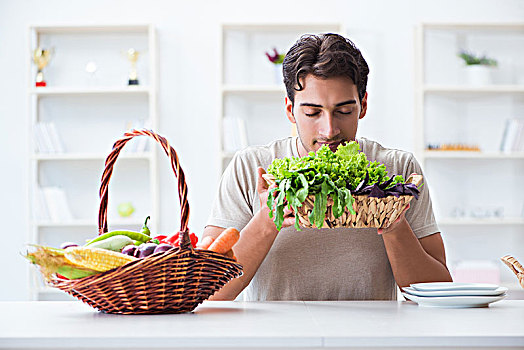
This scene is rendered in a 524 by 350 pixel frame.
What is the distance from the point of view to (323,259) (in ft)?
5.79

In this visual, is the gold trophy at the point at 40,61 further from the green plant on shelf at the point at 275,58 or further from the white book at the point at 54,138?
the green plant on shelf at the point at 275,58

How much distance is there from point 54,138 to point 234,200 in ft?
8.25

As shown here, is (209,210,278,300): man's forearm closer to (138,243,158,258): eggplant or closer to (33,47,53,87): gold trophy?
(138,243,158,258): eggplant

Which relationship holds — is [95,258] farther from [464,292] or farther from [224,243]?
[464,292]

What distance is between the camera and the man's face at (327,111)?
5.37 ft

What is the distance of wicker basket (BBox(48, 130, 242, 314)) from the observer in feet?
3.81

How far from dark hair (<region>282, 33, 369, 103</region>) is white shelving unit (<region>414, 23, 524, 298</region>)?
2.51 m

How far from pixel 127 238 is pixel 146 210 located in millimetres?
2894

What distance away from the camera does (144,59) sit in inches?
163

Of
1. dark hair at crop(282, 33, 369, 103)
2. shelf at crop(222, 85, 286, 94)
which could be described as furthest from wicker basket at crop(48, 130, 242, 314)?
shelf at crop(222, 85, 286, 94)

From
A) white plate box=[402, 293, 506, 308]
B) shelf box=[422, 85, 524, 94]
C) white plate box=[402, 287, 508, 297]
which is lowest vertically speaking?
white plate box=[402, 293, 506, 308]

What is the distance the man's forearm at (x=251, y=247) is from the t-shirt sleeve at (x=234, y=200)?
170mm

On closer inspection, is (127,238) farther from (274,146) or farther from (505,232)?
(505,232)
